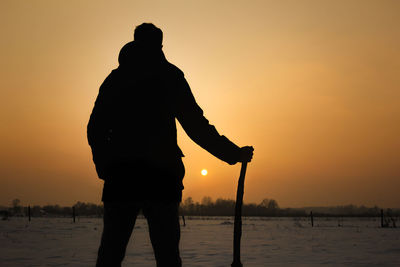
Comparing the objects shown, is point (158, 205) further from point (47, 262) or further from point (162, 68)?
point (47, 262)

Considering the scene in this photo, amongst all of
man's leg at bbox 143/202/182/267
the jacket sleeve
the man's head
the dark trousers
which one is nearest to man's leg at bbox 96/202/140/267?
the dark trousers

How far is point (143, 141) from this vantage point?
2.83 meters

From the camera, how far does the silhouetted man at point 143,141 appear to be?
109 inches

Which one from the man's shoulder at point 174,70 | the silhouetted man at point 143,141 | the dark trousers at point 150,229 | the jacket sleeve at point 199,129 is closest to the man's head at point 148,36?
the silhouetted man at point 143,141

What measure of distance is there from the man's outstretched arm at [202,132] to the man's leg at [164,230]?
0.45 metres

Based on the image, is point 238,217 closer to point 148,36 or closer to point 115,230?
point 115,230

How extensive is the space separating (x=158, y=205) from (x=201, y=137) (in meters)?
0.51

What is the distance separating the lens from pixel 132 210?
109 inches

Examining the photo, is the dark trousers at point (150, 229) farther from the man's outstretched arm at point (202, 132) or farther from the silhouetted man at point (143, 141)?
the man's outstretched arm at point (202, 132)

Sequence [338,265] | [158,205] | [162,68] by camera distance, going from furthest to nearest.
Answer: [338,265]
[162,68]
[158,205]

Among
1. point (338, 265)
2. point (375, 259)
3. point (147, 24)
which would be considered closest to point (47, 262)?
point (338, 265)

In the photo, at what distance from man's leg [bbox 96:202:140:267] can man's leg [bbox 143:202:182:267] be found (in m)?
0.10

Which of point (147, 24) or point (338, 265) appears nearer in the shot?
point (147, 24)

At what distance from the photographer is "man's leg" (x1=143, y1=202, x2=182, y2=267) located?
2750 mm
